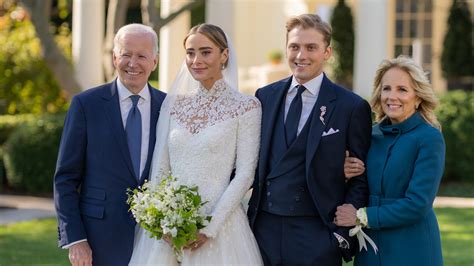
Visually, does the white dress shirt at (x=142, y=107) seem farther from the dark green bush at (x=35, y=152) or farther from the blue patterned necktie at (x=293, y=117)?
the dark green bush at (x=35, y=152)

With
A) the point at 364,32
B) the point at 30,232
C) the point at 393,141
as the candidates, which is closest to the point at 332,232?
the point at 393,141

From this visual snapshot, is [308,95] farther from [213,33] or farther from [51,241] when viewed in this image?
[51,241]

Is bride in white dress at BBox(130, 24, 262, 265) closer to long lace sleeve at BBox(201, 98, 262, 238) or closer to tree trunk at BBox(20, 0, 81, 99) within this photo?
long lace sleeve at BBox(201, 98, 262, 238)

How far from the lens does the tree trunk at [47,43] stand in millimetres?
12492

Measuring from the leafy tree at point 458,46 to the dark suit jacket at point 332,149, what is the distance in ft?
45.7

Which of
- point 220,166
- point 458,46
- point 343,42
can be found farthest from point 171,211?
point 343,42

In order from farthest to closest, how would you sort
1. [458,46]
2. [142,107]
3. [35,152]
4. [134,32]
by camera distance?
[458,46], [35,152], [142,107], [134,32]

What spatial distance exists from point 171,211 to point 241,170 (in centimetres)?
53

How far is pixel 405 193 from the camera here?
436cm

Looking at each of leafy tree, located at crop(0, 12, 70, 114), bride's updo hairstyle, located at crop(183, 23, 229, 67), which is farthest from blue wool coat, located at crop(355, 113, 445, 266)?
leafy tree, located at crop(0, 12, 70, 114)

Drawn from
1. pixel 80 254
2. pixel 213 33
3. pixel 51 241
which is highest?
pixel 213 33

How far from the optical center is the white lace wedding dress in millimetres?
4504

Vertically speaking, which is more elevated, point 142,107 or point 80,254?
point 142,107

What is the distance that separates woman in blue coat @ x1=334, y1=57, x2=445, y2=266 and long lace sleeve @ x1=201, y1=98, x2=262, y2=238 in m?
0.57
